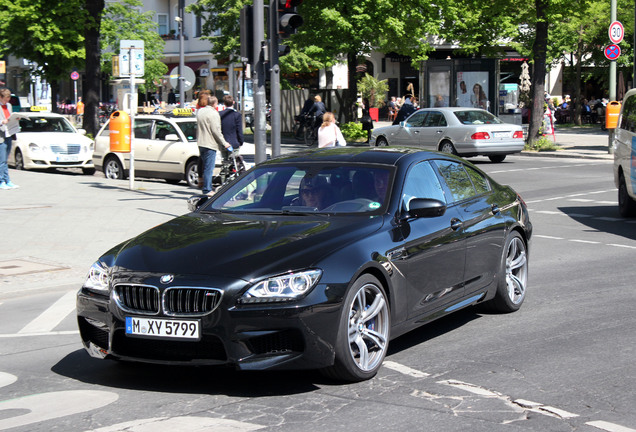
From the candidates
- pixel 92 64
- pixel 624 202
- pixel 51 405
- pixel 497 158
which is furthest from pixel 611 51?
pixel 51 405

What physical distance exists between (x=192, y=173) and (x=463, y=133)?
875cm

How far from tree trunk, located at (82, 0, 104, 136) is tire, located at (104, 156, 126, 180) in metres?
7.90

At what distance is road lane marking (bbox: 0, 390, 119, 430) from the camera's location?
5301mm

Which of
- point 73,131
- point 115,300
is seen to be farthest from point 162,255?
point 73,131

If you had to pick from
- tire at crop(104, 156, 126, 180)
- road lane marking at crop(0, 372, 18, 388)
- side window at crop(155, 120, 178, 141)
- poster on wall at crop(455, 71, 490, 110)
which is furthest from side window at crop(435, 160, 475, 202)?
poster on wall at crop(455, 71, 490, 110)

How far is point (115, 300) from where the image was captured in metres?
5.88

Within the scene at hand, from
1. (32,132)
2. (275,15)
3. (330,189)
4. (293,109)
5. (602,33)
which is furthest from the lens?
(602,33)

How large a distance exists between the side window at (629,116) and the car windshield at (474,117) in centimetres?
1150

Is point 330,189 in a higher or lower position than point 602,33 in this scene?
lower

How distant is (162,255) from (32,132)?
20950 millimetres

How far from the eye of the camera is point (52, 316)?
28.4 ft

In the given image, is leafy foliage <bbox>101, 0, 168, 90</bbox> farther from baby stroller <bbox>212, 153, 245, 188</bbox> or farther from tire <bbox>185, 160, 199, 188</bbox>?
baby stroller <bbox>212, 153, 245, 188</bbox>

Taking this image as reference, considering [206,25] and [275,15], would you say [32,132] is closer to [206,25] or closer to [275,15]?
[275,15]

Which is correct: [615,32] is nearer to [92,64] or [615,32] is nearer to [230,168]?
[230,168]
